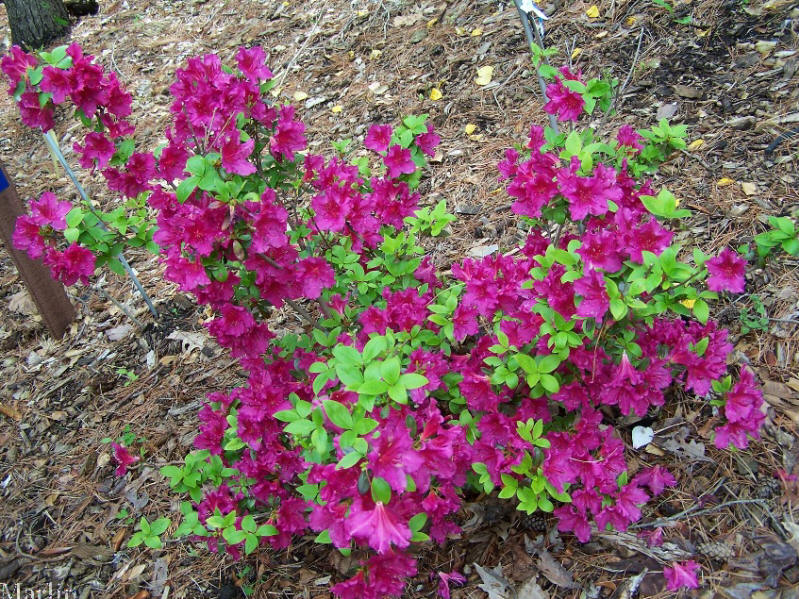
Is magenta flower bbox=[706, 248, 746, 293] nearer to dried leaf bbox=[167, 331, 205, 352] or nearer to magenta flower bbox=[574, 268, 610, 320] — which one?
magenta flower bbox=[574, 268, 610, 320]

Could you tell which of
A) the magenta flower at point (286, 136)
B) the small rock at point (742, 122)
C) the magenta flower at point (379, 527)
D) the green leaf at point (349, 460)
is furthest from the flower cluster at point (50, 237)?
the small rock at point (742, 122)

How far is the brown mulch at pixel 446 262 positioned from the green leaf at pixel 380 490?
94 cm

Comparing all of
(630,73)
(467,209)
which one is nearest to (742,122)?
(630,73)

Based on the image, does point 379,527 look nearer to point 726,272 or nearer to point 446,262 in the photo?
point 726,272

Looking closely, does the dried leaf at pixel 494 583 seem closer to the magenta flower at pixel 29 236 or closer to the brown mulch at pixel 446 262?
the brown mulch at pixel 446 262

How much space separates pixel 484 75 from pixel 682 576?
340cm

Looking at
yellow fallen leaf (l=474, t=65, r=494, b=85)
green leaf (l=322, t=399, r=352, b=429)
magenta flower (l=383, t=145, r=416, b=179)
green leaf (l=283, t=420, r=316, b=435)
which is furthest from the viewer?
yellow fallen leaf (l=474, t=65, r=494, b=85)

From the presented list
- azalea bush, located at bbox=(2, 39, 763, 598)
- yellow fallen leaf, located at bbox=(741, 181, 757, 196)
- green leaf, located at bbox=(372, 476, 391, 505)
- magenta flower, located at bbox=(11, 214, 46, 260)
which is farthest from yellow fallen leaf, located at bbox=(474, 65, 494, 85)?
green leaf, located at bbox=(372, 476, 391, 505)

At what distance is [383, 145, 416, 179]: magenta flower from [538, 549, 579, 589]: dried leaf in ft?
4.69

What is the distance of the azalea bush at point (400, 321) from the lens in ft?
5.07

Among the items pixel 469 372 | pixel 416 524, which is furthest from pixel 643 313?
pixel 416 524

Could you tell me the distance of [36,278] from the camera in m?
3.37

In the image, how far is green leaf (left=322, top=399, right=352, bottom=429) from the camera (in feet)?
4.57

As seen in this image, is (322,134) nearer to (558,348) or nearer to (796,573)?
(558,348)
